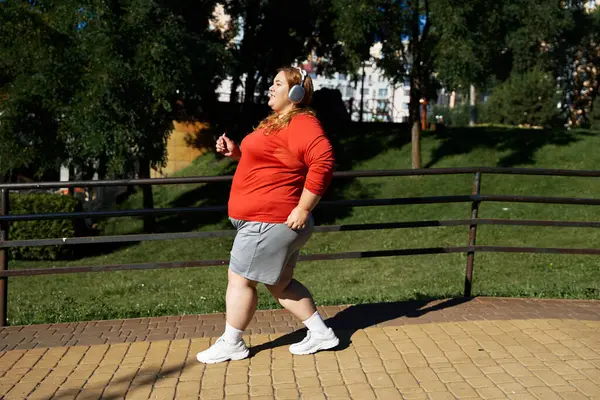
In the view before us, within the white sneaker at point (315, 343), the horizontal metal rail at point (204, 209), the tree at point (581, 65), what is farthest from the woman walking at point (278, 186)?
the tree at point (581, 65)

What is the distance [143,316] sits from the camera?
579 cm

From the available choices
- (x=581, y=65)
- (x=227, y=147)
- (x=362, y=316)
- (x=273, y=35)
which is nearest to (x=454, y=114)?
(x=581, y=65)

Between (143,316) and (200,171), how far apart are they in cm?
1998

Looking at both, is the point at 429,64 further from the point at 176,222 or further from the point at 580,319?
the point at 580,319

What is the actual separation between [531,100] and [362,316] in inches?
1582

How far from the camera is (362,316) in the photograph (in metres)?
5.33

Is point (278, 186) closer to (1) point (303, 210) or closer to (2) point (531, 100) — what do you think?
(1) point (303, 210)

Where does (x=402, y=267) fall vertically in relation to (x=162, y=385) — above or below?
below

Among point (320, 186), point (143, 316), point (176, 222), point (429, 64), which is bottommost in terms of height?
point (176, 222)

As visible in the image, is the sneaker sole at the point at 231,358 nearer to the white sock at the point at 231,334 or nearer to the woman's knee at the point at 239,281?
the white sock at the point at 231,334

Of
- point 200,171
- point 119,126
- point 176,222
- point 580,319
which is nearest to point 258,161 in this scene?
point 580,319

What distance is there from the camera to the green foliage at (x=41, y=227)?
1619 cm

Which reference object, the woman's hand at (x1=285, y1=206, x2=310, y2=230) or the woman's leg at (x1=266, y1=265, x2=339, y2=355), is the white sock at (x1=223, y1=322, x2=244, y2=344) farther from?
the woman's hand at (x1=285, y1=206, x2=310, y2=230)

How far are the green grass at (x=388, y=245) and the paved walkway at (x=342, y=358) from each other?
83 centimetres
